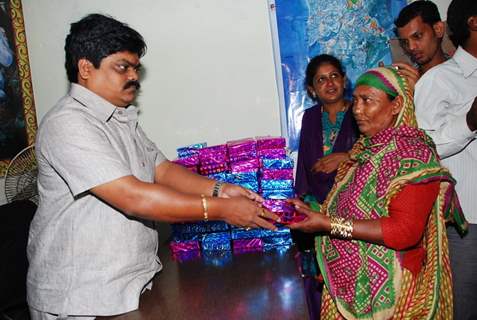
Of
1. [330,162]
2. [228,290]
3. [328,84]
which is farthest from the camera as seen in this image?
[328,84]

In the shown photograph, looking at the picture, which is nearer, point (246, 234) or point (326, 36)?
point (246, 234)

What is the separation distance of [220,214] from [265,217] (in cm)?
28

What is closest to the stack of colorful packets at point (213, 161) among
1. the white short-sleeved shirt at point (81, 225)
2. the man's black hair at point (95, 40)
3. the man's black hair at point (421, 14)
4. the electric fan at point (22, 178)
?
the white short-sleeved shirt at point (81, 225)

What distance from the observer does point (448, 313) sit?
1.83 metres

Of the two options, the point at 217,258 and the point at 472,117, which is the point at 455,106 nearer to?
the point at 472,117

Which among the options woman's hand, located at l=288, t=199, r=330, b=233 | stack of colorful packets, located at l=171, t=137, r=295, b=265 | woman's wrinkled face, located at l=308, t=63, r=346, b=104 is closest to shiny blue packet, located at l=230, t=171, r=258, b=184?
stack of colorful packets, located at l=171, t=137, r=295, b=265

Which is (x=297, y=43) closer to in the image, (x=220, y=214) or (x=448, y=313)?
(x=220, y=214)

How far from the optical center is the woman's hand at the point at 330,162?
2646 millimetres

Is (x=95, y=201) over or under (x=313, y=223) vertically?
over

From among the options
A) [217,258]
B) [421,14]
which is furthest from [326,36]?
[217,258]

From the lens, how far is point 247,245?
8.03 ft

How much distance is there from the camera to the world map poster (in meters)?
3.06

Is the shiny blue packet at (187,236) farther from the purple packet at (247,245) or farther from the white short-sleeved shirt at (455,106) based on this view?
the white short-sleeved shirt at (455,106)

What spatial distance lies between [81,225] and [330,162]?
169cm
